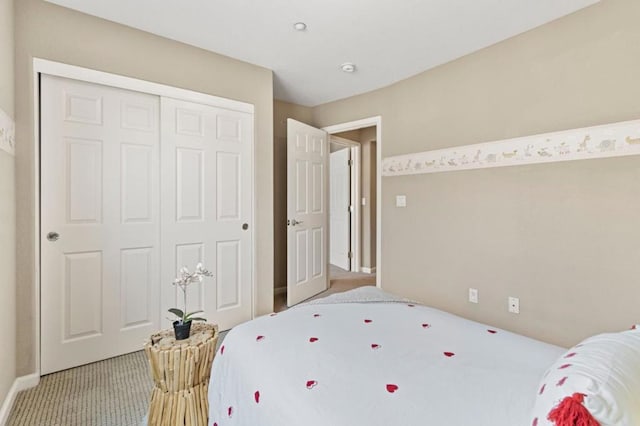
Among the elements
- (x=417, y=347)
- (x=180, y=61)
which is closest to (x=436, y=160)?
(x=417, y=347)

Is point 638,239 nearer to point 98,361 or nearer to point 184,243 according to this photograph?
point 184,243

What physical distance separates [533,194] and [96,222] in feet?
10.5

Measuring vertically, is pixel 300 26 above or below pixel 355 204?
above

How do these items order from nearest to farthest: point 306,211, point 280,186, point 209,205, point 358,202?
point 209,205, point 306,211, point 280,186, point 358,202

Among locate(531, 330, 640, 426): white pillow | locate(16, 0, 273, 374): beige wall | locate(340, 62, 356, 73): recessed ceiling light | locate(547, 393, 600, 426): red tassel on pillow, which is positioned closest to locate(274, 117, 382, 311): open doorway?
locate(16, 0, 273, 374): beige wall

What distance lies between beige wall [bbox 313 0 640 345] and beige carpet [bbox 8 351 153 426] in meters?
2.46

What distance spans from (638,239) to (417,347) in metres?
1.76

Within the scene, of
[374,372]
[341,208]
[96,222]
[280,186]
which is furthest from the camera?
[341,208]

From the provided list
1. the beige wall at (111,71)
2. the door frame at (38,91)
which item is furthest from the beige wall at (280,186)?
the door frame at (38,91)

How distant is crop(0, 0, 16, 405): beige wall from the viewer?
1698mm

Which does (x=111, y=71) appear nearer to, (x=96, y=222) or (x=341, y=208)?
(x=96, y=222)

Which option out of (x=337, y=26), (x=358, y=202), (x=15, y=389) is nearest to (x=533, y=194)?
(x=337, y=26)

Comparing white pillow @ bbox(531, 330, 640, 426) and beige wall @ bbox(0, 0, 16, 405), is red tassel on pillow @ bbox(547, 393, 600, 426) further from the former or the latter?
beige wall @ bbox(0, 0, 16, 405)

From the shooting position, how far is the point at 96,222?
226 cm
